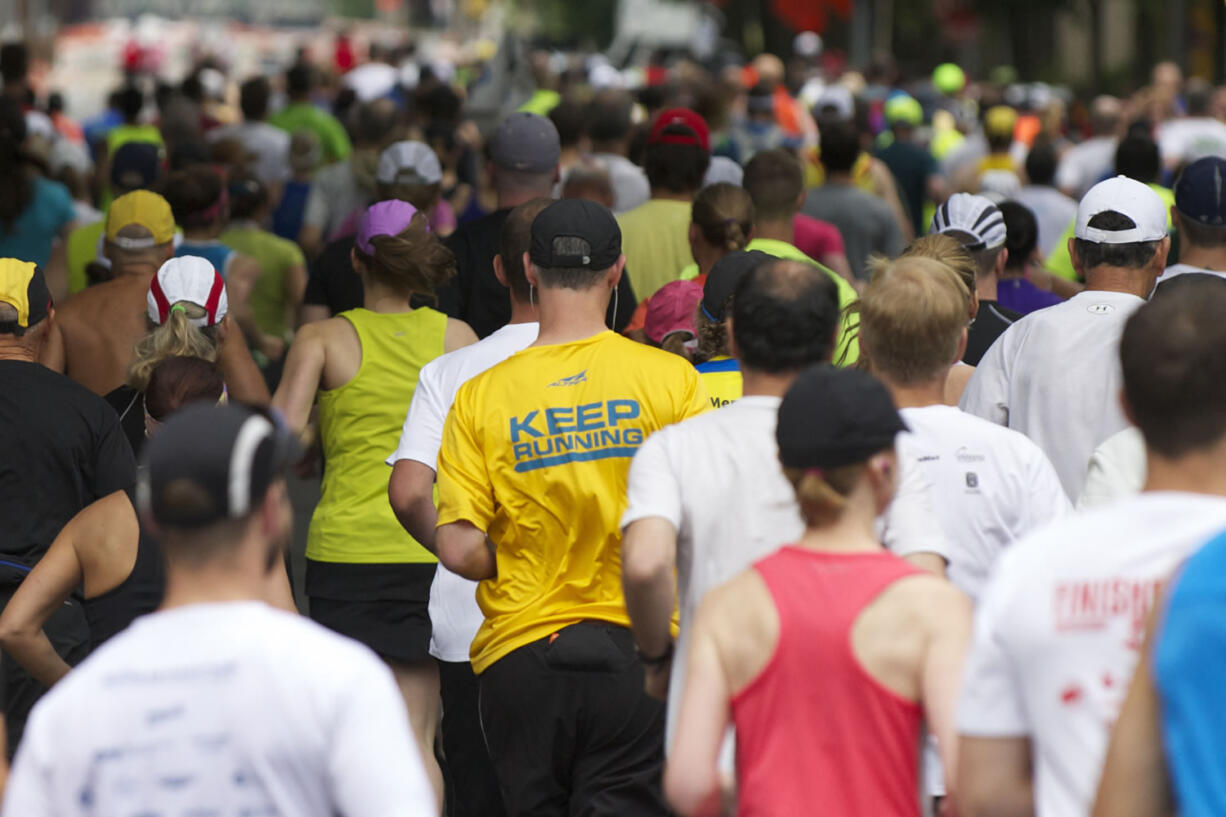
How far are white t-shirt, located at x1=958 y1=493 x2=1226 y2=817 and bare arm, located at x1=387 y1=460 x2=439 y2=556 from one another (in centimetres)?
228

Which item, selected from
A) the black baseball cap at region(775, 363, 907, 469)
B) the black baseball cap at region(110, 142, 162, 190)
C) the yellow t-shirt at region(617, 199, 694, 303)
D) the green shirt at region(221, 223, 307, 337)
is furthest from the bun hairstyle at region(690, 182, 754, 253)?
the black baseball cap at region(110, 142, 162, 190)

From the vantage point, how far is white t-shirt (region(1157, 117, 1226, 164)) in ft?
44.4

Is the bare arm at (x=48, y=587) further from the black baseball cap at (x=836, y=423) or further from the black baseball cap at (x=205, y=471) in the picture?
the black baseball cap at (x=836, y=423)

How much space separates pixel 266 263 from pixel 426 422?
4.62 meters

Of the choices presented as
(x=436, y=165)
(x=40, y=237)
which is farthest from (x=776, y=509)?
(x=40, y=237)

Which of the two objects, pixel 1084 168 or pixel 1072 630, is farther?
pixel 1084 168

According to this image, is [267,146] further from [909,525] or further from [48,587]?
[909,525]

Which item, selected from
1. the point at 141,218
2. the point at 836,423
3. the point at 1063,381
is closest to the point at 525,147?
the point at 141,218

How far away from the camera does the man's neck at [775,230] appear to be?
7656mm

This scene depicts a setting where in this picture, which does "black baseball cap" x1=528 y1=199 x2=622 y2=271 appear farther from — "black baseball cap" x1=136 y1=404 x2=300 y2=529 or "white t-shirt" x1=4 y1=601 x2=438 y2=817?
"white t-shirt" x1=4 y1=601 x2=438 y2=817

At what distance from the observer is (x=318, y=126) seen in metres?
14.6

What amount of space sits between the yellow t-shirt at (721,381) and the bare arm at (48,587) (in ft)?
5.12

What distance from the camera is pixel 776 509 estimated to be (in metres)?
3.75

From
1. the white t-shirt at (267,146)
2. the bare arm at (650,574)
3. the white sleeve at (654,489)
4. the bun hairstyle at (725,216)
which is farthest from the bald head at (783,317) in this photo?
the white t-shirt at (267,146)
